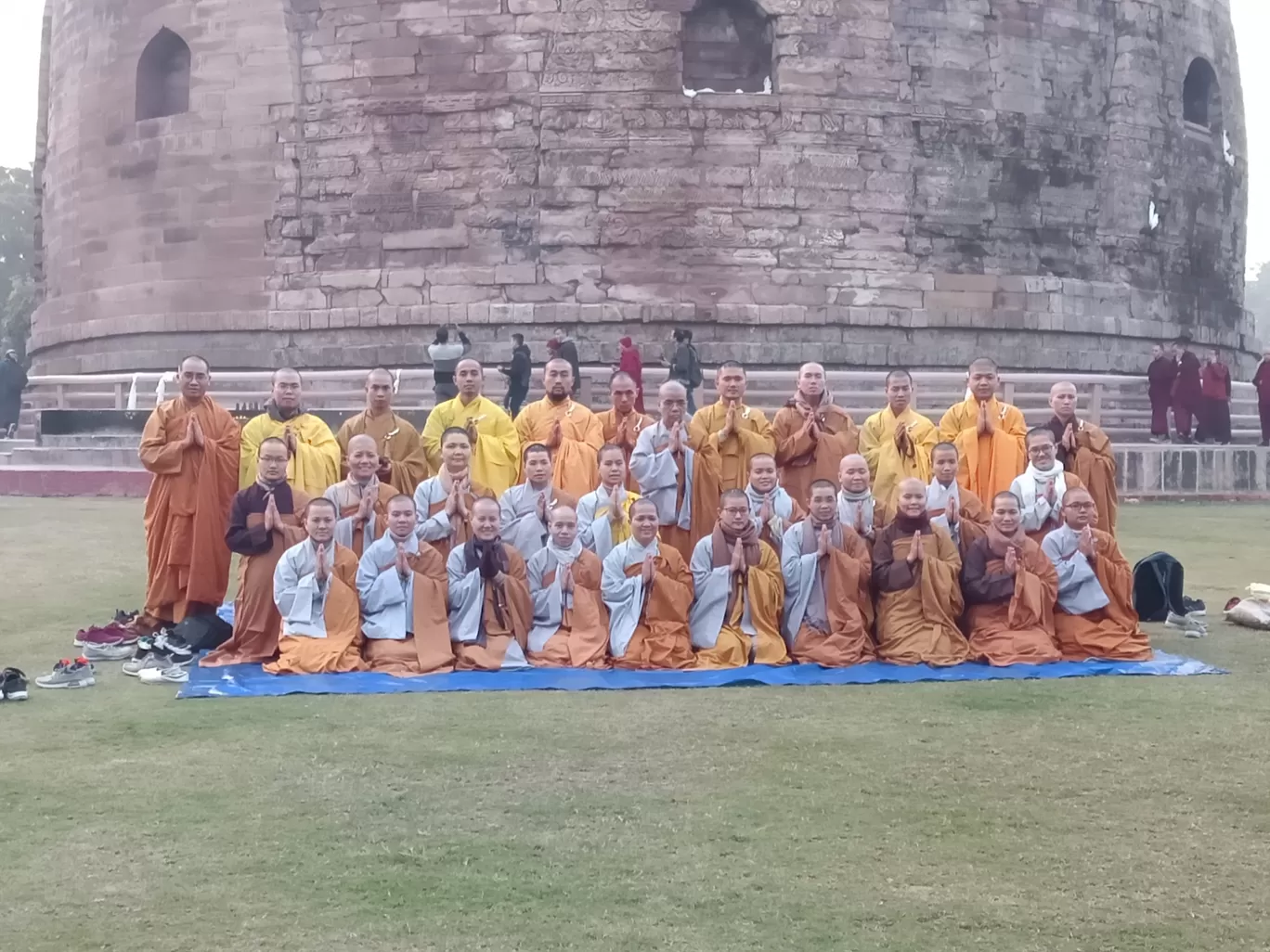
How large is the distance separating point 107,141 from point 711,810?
1599 centimetres

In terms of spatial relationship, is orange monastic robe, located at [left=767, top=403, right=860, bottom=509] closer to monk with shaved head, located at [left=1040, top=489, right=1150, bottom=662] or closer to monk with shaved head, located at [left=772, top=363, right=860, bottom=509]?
→ monk with shaved head, located at [left=772, top=363, right=860, bottom=509]

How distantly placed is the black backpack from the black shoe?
5.42m

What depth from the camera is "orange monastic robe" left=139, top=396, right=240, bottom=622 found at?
23.0ft

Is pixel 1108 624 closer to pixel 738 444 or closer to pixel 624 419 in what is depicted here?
pixel 738 444

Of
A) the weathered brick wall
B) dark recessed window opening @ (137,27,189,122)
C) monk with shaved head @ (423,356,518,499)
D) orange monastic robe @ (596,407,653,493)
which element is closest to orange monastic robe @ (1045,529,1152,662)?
orange monastic robe @ (596,407,653,493)

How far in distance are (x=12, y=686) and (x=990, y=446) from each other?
16.8 feet

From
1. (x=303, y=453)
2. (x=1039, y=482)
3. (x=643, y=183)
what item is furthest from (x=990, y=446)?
(x=643, y=183)

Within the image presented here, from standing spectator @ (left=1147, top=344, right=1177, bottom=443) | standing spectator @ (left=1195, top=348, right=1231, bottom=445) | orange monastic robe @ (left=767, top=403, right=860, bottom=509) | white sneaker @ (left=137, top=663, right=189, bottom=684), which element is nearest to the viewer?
white sneaker @ (left=137, top=663, right=189, bottom=684)

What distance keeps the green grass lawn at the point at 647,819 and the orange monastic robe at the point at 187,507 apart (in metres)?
1.12

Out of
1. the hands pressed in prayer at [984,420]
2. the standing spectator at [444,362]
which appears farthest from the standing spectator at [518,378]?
the hands pressed in prayer at [984,420]

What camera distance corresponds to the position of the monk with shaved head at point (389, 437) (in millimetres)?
7469

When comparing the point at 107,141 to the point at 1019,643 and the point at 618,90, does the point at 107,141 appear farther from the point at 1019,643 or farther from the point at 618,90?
the point at 1019,643

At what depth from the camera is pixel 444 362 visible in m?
14.4

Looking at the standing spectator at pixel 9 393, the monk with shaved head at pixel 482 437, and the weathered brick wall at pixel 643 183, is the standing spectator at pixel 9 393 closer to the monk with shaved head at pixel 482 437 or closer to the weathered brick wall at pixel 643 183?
the weathered brick wall at pixel 643 183
